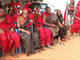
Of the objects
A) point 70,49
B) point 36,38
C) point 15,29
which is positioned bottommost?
point 70,49

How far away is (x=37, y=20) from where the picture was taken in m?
4.20

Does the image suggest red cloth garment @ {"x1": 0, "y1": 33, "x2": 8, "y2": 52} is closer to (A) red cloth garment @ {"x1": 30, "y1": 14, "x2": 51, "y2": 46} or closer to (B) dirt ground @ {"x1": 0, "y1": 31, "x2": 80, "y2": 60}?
(B) dirt ground @ {"x1": 0, "y1": 31, "x2": 80, "y2": 60}

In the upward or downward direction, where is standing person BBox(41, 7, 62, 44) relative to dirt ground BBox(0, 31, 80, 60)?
upward

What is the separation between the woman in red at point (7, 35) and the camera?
10.4ft

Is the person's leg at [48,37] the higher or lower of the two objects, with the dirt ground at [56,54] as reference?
higher

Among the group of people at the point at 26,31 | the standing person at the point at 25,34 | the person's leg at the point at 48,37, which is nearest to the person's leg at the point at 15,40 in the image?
the group of people at the point at 26,31

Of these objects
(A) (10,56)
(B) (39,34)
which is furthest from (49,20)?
(A) (10,56)

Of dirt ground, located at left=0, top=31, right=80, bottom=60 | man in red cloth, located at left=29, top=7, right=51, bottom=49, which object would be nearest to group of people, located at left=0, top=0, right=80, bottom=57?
man in red cloth, located at left=29, top=7, right=51, bottom=49

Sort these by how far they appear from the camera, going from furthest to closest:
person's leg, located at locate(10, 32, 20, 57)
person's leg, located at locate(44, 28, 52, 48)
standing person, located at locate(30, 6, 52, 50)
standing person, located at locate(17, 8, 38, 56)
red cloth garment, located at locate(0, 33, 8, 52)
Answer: person's leg, located at locate(44, 28, 52, 48) → standing person, located at locate(30, 6, 52, 50) → standing person, located at locate(17, 8, 38, 56) → person's leg, located at locate(10, 32, 20, 57) → red cloth garment, located at locate(0, 33, 8, 52)

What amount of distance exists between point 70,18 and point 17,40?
12.4 ft

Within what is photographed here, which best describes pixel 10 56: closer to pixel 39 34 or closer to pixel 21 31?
pixel 21 31

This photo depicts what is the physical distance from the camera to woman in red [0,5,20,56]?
3.18 metres

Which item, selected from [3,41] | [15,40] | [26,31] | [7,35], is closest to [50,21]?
[26,31]

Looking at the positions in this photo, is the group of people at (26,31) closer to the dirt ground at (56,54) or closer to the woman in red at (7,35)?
the woman in red at (7,35)
